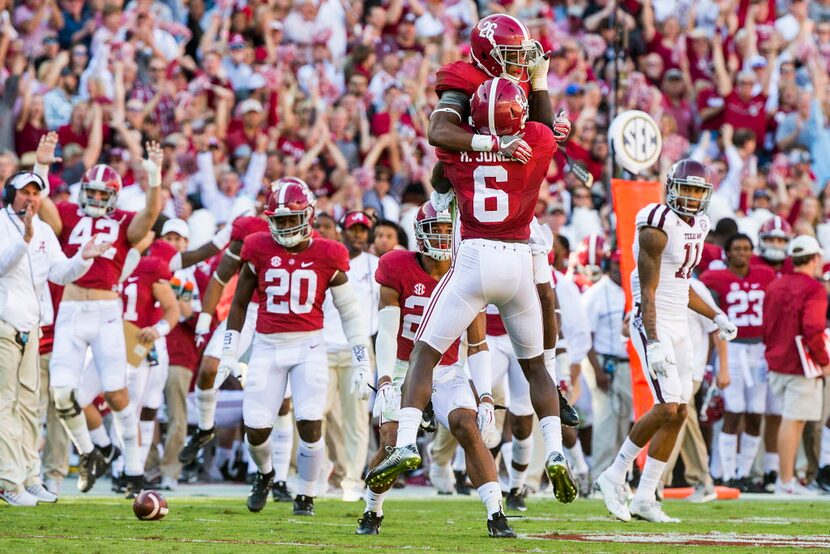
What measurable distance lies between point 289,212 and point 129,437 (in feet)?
8.57

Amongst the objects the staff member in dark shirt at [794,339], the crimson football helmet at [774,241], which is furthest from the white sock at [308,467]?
the crimson football helmet at [774,241]

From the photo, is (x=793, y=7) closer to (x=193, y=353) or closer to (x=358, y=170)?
(x=358, y=170)

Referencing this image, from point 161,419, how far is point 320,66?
514 centimetres

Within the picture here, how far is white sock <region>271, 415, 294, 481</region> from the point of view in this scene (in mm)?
10469

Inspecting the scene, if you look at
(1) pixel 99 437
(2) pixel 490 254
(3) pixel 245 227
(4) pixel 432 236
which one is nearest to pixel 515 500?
(4) pixel 432 236

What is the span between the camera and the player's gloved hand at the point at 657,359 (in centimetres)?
883

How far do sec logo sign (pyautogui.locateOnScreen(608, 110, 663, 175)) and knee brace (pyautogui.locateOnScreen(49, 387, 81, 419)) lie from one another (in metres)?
4.55

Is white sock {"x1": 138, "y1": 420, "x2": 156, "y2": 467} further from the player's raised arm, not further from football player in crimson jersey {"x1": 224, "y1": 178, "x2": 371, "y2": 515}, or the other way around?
football player in crimson jersey {"x1": 224, "y1": 178, "x2": 371, "y2": 515}

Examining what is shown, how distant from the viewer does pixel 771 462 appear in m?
13.2

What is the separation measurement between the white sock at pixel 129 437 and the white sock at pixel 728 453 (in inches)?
205

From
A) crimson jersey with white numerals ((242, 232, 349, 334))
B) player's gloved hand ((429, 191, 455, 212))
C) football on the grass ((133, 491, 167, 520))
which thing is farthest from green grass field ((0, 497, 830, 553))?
player's gloved hand ((429, 191, 455, 212))

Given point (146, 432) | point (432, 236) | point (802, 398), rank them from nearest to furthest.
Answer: point (432, 236)
point (146, 432)
point (802, 398)

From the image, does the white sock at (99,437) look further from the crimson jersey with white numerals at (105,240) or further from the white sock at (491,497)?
the white sock at (491,497)

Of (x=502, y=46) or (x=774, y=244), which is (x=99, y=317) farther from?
(x=774, y=244)
